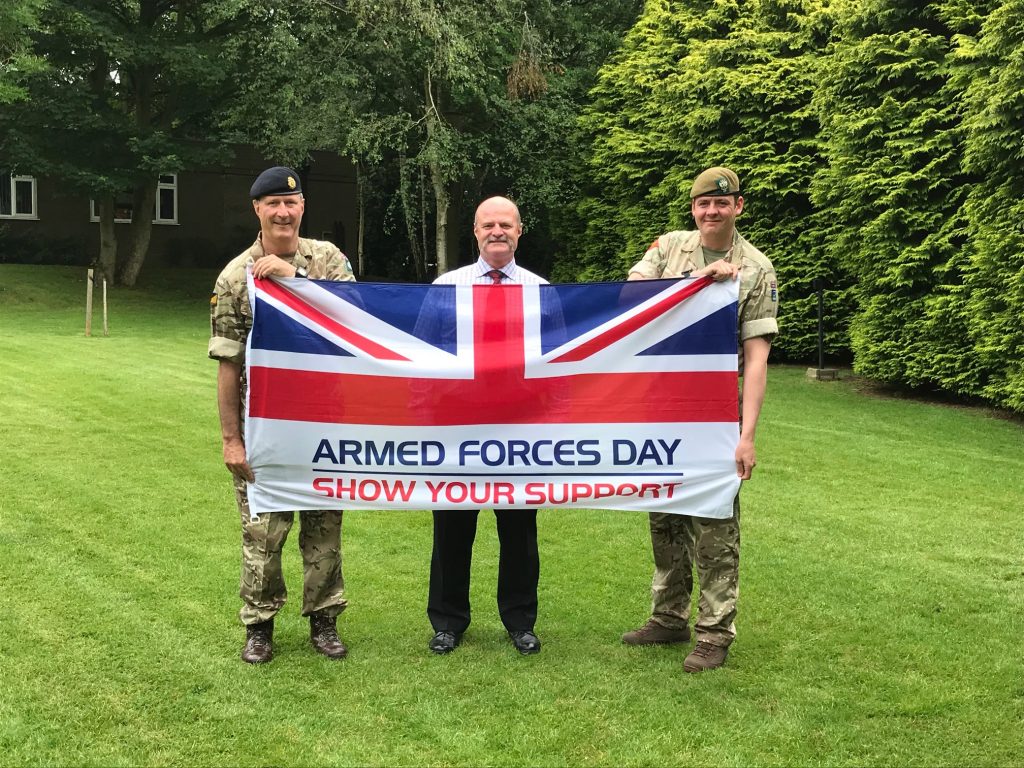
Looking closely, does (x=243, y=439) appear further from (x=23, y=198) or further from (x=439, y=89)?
(x=23, y=198)

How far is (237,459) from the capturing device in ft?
13.5

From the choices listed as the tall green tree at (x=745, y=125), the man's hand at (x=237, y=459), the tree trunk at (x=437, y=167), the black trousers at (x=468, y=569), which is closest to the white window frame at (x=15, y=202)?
the tree trunk at (x=437, y=167)

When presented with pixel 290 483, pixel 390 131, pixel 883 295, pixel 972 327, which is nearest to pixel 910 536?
pixel 290 483

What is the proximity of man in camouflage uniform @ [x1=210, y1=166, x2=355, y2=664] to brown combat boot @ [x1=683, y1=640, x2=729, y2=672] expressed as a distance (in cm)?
144

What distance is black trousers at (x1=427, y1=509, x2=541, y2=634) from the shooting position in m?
4.27

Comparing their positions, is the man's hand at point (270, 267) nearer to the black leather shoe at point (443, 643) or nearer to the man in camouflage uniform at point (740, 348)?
the man in camouflage uniform at point (740, 348)

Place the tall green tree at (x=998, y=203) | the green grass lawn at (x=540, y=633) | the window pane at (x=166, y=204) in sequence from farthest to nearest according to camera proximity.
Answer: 1. the window pane at (x=166, y=204)
2. the tall green tree at (x=998, y=203)
3. the green grass lawn at (x=540, y=633)

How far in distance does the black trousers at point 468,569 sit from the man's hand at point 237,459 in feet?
2.64

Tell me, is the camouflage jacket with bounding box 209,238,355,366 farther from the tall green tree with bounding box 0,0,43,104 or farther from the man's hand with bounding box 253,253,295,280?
the tall green tree with bounding box 0,0,43,104

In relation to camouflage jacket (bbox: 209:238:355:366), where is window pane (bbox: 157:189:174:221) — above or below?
above

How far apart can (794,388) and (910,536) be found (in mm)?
7414

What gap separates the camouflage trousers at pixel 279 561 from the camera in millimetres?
4125

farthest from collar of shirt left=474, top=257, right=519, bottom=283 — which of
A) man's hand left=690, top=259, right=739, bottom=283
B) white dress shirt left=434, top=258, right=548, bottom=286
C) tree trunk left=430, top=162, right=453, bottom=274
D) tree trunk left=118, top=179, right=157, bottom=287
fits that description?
tree trunk left=118, top=179, right=157, bottom=287

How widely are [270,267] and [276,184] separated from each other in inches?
12.9
